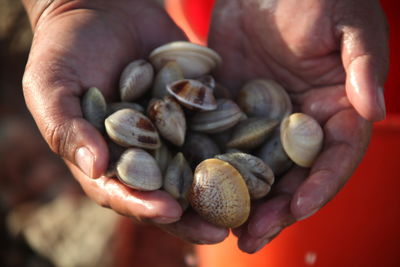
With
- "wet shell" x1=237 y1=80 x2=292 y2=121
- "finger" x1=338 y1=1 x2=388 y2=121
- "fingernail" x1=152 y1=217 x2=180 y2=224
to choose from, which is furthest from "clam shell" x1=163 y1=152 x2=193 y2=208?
"finger" x1=338 y1=1 x2=388 y2=121

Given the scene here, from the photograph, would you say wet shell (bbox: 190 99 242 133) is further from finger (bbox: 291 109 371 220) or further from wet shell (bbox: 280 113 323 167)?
finger (bbox: 291 109 371 220)

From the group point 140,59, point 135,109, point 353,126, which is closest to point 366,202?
point 353,126

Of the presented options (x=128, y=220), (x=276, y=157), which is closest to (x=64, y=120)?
(x=276, y=157)

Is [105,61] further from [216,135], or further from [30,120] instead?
[30,120]

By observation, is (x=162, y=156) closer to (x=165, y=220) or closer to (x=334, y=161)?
(x=165, y=220)

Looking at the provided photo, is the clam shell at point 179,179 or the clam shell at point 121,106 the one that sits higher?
the clam shell at point 121,106

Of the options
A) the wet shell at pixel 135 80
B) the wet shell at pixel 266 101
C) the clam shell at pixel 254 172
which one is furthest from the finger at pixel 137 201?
the wet shell at pixel 266 101

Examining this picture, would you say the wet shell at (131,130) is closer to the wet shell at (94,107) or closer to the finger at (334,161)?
the wet shell at (94,107)
